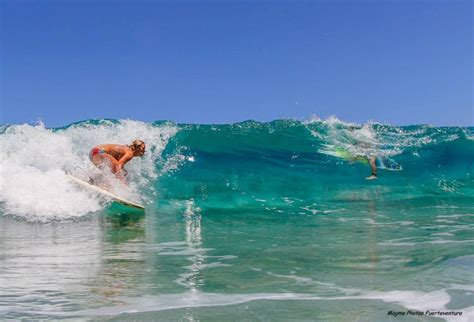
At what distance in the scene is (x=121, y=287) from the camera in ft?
13.4

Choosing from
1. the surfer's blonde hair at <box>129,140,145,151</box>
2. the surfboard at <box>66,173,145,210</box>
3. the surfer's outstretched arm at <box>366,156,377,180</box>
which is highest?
the surfer's blonde hair at <box>129,140,145,151</box>

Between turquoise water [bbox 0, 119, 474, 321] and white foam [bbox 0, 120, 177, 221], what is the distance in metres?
0.04

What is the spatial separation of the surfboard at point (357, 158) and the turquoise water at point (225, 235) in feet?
1.41

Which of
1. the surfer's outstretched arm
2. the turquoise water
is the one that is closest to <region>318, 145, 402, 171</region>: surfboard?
the surfer's outstretched arm

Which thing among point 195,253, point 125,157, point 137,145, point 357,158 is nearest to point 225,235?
point 195,253

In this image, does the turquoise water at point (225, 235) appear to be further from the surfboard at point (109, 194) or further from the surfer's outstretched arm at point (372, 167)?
the surfer's outstretched arm at point (372, 167)

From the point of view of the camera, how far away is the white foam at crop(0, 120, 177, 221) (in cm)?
917

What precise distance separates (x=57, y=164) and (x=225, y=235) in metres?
7.03

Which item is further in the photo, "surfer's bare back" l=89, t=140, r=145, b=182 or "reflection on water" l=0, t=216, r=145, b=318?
"surfer's bare back" l=89, t=140, r=145, b=182

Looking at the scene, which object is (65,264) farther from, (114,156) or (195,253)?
(114,156)

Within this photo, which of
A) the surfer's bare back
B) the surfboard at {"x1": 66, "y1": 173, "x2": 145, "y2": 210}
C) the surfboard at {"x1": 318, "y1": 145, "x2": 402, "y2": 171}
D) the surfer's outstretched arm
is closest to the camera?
the surfboard at {"x1": 66, "y1": 173, "x2": 145, "y2": 210}

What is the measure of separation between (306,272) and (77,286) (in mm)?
1938

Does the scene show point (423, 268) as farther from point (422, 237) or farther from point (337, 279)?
point (422, 237)

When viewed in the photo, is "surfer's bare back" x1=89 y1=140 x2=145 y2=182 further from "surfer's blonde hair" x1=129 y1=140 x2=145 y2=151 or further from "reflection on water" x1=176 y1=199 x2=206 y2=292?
"reflection on water" x1=176 y1=199 x2=206 y2=292
